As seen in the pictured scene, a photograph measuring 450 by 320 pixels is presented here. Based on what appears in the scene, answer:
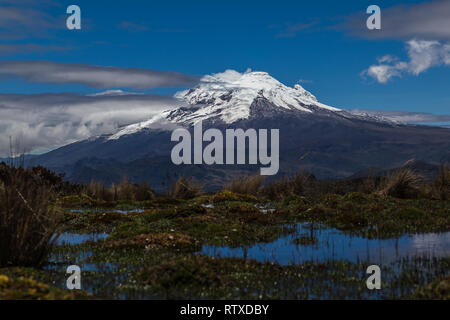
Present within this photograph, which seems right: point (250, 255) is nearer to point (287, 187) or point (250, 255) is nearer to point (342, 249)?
point (342, 249)

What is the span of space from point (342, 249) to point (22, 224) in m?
9.63

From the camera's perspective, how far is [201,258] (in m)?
13.2

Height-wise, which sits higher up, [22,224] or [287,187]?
[287,187]

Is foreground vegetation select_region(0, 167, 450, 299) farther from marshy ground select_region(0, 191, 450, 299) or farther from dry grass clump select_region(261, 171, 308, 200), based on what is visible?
dry grass clump select_region(261, 171, 308, 200)

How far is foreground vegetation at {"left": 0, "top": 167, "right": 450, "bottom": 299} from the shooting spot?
10.9m

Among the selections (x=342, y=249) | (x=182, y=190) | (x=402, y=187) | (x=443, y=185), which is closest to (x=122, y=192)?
(x=182, y=190)

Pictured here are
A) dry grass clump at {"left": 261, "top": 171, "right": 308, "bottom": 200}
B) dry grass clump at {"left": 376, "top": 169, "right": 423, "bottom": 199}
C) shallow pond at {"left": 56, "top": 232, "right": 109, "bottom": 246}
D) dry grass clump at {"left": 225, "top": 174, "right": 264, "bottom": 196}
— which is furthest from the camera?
dry grass clump at {"left": 225, "top": 174, "right": 264, "bottom": 196}

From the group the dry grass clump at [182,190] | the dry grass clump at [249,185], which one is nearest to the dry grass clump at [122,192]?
the dry grass clump at [182,190]

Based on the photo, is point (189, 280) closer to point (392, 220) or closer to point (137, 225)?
point (137, 225)

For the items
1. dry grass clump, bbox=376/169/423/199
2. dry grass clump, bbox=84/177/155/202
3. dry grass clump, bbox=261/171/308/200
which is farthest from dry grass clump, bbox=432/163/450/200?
dry grass clump, bbox=84/177/155/202

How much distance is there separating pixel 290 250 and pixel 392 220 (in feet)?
24.7

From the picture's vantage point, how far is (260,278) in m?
12.2

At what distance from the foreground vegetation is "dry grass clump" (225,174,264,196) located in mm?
9621

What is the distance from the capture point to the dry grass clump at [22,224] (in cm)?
1264
